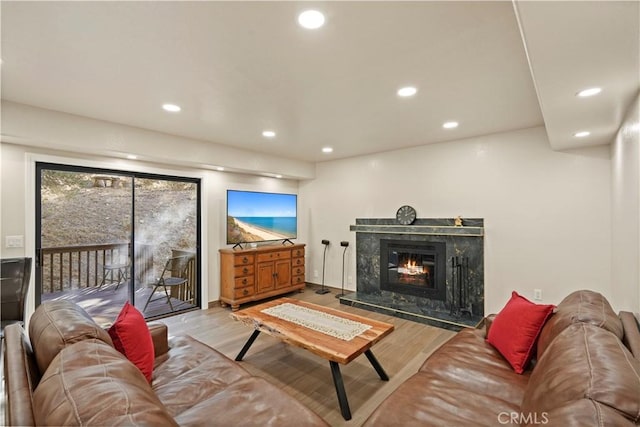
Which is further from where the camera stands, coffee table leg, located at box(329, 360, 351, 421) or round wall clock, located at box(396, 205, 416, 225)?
round wall clock, located at box(396, 205, 416, 225)

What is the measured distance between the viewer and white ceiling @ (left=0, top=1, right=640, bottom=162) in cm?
145

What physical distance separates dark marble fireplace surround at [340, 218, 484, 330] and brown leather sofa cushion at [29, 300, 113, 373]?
3553 mm

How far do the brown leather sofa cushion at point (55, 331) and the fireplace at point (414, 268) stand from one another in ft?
12.7

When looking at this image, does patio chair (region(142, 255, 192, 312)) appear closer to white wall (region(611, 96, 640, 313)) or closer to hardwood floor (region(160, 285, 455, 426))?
hardwood floor (region(160, 285, 455, 426))

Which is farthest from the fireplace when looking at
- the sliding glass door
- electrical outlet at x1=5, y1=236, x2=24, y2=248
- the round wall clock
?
electrical outlet at x1=5, y1=236, x2=24, y2=248

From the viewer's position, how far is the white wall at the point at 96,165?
292 cm

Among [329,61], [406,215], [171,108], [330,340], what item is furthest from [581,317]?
[171,108]

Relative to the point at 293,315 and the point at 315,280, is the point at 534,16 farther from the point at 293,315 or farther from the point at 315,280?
the point at 315,280

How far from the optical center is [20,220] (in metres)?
2.98

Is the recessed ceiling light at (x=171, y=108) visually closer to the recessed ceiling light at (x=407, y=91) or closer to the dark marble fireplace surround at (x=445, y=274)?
the recessed ceiling light at (x=407, y=91)

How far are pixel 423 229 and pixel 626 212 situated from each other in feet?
7.14

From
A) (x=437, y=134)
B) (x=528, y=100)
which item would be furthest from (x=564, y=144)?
(x=437, y=134)

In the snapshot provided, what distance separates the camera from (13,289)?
252cm

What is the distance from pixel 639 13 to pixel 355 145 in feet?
11.3
